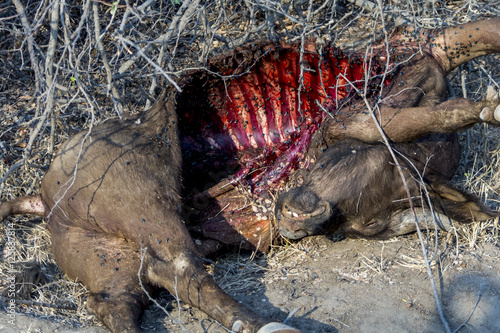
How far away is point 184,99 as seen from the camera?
133 inches

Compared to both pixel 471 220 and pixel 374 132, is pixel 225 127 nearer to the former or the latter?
pixel 374 132

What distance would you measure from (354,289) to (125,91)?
267 cm

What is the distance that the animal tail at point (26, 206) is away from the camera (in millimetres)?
3123

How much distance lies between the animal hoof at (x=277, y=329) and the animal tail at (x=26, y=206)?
1.73m

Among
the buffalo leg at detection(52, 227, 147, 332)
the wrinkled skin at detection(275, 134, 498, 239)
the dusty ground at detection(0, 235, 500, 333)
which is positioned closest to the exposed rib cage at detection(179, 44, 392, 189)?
the wrinkled skin at detection(275, 134, 498, 239)

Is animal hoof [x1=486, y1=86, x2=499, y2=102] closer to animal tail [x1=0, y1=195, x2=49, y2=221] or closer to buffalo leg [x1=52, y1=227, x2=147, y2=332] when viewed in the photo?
buffalo leg [x1=52, y1=227, x2=147, y2=332]

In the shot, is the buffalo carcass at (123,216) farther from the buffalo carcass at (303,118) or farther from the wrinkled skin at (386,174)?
the wrinkled skin at (386,174)

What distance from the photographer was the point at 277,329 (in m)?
2.20

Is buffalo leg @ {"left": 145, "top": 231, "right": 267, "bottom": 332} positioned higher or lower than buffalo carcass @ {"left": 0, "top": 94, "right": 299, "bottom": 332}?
lower

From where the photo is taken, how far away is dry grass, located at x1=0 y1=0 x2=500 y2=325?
295 cm

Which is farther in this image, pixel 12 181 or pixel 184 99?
pixel 12 181

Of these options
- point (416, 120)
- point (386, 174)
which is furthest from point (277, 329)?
point (416, 120)

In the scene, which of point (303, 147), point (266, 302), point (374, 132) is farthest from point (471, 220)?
point (266, 302)

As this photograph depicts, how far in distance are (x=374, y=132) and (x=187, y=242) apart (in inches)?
53.4
